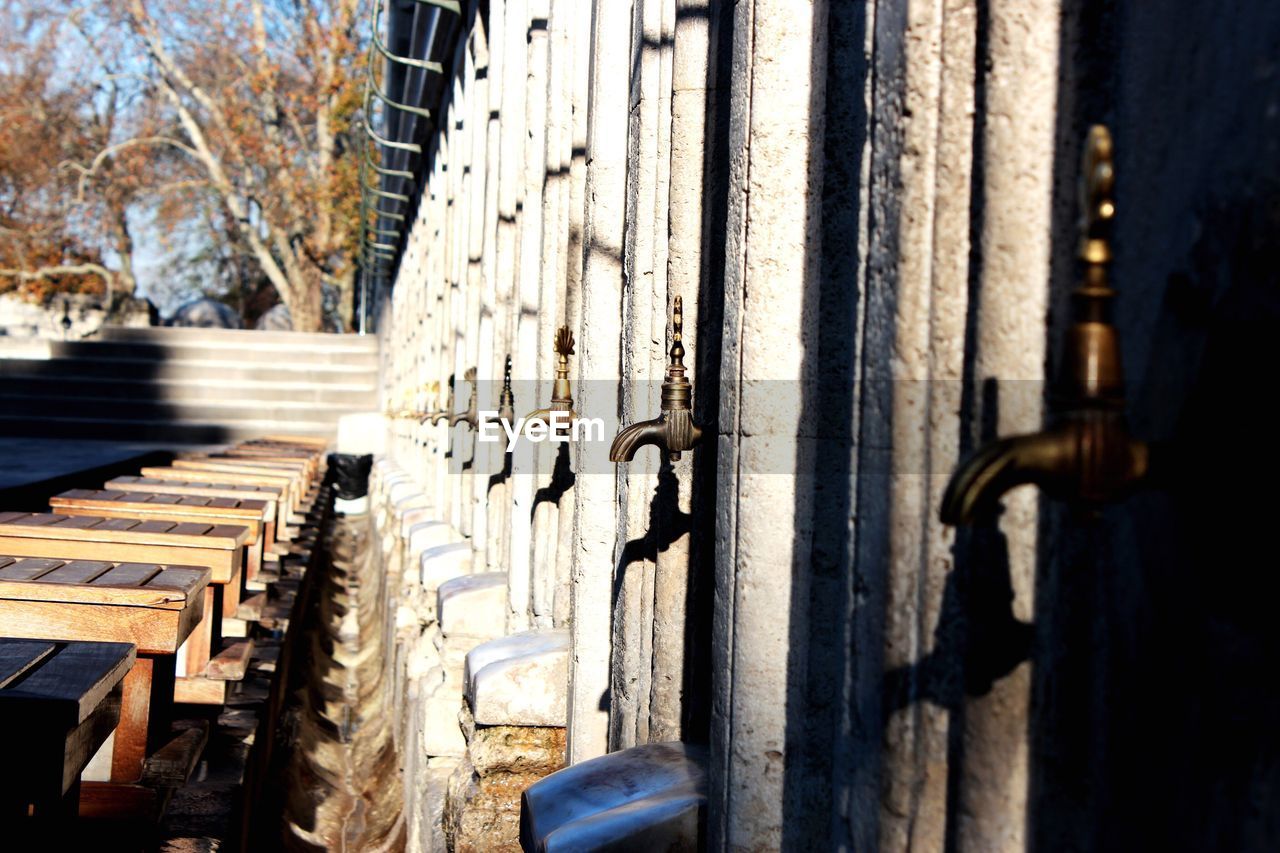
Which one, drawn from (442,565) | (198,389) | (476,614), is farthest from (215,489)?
(198,389)

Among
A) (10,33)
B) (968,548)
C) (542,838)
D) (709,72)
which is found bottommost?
(542,838)

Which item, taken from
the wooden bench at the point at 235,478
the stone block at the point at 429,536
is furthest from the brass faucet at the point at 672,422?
the stone block at the point at 429,536

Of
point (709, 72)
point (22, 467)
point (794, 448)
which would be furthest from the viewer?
point (22, 467)

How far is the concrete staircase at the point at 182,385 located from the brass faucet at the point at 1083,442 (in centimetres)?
1985

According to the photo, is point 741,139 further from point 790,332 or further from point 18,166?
point 18,166

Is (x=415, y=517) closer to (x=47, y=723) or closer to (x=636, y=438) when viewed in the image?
(x=636, y=438)

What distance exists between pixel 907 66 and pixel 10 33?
127 ft

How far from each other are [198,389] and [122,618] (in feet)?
66.3

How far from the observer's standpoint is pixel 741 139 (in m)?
2.26

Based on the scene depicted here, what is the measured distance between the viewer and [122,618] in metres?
3.05

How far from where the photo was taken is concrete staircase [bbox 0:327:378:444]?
19875mm

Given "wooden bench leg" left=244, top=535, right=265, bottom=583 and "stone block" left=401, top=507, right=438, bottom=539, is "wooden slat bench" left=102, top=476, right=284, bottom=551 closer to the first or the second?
"wooden bench leg" left=244, top=535, right=265, bottom=583

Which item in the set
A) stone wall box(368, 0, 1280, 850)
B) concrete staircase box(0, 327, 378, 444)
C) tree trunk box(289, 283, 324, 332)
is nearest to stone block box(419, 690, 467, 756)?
stone wall box(368, 0, 1280, 850)

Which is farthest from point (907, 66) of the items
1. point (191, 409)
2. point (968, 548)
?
point (191, 409)
